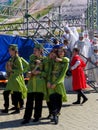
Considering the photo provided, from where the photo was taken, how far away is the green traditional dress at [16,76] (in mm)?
9812

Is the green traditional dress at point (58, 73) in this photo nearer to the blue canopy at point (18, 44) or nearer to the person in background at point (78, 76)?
the person in background at point (78, 76)

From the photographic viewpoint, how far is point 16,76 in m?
9.98

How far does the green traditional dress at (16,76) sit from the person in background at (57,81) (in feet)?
3.97

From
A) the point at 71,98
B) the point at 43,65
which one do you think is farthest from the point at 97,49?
the point at 43,65

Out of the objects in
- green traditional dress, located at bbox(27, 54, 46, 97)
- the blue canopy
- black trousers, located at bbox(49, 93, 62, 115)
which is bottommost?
black trousers, located at bbox(49, 93, 62, 115)

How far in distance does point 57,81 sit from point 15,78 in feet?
5.18

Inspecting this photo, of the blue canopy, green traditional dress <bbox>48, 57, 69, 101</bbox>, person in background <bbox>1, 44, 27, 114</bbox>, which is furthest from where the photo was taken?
the blue canopy

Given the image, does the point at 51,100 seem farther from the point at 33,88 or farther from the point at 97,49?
the point at 97,49

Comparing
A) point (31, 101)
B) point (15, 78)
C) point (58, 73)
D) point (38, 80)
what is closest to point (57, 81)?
point (58, 73)

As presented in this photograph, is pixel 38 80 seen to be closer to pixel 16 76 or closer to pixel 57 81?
pixel 57 81

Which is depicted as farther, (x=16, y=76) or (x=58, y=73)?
(x=16, y=76)

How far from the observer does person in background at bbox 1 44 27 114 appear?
9.79 meters

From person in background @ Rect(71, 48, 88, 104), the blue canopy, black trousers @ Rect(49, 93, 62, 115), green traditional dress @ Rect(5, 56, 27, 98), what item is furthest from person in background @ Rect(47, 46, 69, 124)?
the blue canopy

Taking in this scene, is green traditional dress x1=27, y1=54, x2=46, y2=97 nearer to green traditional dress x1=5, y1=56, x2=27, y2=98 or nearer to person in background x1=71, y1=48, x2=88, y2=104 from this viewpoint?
green traditional dress x1=5, y1=56, x2=27, y2=98
